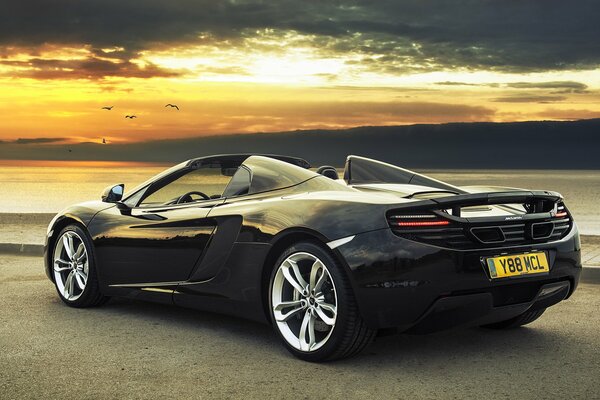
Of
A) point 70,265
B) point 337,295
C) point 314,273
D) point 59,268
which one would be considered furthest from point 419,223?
point 59,268

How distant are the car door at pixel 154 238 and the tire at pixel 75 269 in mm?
143

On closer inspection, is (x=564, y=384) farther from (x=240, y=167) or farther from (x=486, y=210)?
(x=240, y=167)

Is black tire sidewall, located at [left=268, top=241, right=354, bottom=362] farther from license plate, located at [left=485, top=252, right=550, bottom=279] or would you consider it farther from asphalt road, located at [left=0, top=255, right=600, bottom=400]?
license plate, located at [left=485, top=252, right=550, bottom=279]

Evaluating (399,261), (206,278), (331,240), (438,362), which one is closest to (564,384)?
(438,362)

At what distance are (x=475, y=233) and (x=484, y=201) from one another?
0.21 metres

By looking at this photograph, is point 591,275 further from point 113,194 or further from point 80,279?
point 80,279

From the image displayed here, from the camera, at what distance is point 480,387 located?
4.82 m

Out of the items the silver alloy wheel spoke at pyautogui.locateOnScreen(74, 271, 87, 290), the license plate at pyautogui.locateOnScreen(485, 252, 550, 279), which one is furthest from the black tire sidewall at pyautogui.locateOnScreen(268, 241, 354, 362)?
the silver alloy wheel spoke at pyautogui.locateOnScreen(74, 271, 87, 290)

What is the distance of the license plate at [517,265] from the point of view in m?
5.20

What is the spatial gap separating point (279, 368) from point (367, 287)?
30.9 inches

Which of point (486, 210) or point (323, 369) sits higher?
point (486, 210)

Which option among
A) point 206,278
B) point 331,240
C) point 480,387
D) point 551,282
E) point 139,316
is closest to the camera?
point 480,387

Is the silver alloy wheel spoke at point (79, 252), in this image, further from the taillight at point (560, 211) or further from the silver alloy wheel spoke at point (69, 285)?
the taillight at point (560, 211)

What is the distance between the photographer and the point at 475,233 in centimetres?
520
